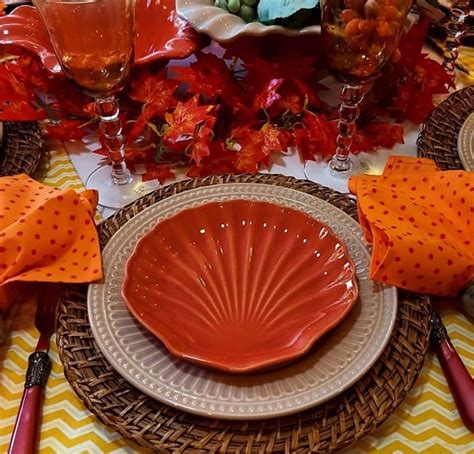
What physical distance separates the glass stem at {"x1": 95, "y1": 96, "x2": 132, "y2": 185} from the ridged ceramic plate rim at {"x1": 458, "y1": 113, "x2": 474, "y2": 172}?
1.35ft

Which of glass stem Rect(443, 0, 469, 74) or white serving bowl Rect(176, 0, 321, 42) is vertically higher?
white serving bowl Rect(176, 0, 321, 42)

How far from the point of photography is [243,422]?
1.38ft

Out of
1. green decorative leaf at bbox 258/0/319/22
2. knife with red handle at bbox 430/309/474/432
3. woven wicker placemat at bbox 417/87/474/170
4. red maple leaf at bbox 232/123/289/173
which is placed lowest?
red maple leaf at bbox 232/123/289/173

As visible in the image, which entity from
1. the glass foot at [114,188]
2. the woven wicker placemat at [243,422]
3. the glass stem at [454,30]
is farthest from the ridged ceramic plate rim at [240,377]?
the glass stem at [454,30]

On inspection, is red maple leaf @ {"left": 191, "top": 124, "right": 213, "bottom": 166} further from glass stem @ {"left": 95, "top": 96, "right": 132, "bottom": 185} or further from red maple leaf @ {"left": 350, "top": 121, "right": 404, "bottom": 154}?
red maple leaf @ {"left": 350, "top": 121, "right": 404, "bottom": 154}

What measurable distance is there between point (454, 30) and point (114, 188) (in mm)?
601

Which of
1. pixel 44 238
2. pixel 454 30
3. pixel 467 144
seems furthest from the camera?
pixel 454 30

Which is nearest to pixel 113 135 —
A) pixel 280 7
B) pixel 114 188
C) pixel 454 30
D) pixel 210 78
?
pixel 114 188

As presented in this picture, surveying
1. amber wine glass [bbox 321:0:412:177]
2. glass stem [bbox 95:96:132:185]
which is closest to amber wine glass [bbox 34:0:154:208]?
glass stem [bbox 95:96:132:185]

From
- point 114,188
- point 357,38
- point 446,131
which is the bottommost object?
point 114,188

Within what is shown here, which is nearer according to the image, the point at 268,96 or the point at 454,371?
the point at 454,371

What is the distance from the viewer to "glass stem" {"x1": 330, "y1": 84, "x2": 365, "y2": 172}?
708mm

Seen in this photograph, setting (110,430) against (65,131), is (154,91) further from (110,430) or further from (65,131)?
(110,430)

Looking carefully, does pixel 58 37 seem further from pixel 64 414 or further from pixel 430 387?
pixel 430 387
